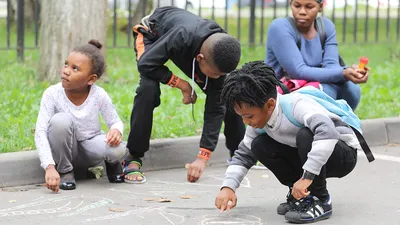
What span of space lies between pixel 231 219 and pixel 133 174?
4.16 ft

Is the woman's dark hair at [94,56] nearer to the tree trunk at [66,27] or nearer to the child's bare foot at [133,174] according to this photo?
the child's bare foot at [133,174]

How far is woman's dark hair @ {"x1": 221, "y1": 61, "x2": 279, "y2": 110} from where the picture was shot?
160 inches

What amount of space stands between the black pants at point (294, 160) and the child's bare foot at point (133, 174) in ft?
4.18

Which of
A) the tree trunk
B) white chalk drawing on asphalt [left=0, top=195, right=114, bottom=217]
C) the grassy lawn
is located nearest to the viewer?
white chalk drawing on asphalt [left=0, top=195, right=114, bottom=217]

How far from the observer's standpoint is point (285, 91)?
4.81m

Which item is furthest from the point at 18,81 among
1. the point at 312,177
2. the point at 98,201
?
the point at 312,177

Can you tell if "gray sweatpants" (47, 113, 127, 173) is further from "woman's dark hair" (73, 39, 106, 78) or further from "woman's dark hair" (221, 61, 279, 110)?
"woman's dark hair" (221, 61, 279, 110)

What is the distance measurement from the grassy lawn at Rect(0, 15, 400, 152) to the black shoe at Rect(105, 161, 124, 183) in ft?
1.98

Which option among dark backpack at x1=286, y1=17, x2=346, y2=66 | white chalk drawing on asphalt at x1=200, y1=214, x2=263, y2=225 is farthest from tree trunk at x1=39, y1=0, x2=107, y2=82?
white chalk drawing on asphalt at x1=200, y1=214, x2=263, y2=225

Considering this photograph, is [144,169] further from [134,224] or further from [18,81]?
[18,81]

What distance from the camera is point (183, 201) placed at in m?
4.89

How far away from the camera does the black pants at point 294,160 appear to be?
169 inches

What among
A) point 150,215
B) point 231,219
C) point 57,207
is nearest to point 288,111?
point 231,219

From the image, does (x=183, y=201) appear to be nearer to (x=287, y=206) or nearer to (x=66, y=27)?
(x=287, y=206)
